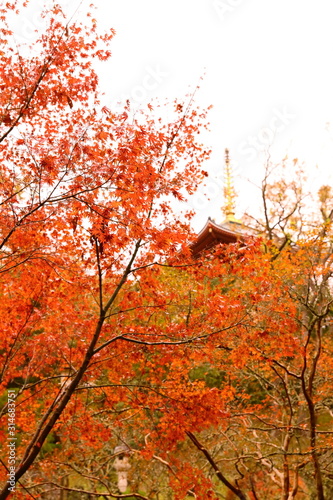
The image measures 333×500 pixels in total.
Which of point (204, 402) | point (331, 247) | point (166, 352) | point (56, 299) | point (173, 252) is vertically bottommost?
point (204, 402)

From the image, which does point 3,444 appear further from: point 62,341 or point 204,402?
point 204,402

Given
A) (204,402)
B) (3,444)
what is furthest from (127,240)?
(3,444)

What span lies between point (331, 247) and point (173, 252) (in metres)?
4.69

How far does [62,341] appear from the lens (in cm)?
692

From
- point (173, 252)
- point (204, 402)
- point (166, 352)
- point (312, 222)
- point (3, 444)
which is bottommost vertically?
point (3, 444)

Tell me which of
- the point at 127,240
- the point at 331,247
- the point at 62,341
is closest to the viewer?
the point at 127,240

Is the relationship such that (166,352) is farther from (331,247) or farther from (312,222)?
(312,222)

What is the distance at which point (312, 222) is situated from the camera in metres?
15.0

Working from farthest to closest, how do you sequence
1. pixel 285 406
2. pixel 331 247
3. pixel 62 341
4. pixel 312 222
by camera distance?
pixel 312 222, pixel 331 247, pixel 285 406, pixel 62 341

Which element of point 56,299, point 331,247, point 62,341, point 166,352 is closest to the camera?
point 166,352

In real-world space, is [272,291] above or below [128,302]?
above

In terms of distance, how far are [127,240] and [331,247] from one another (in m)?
5.41

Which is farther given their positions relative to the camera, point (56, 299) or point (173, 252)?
point (56, 299)

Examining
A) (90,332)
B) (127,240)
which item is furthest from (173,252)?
(90,332)
